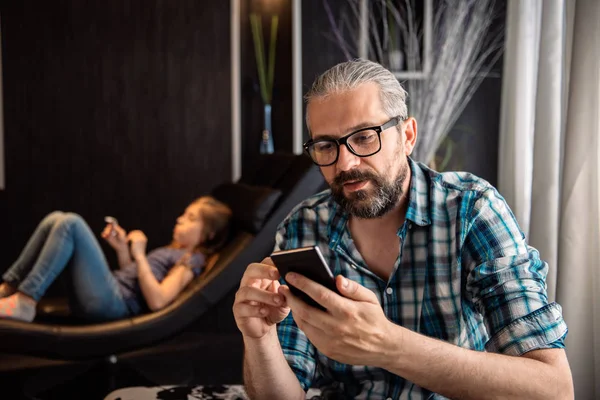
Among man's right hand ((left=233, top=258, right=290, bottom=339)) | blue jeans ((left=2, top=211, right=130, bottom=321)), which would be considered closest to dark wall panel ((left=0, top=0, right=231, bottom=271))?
blue jeans ((left=2, top=211, right=130, bottom=321))

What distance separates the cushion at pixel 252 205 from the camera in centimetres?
298

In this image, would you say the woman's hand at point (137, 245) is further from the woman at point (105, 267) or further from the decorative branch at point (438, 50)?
the decorative branch at point (438, 50)

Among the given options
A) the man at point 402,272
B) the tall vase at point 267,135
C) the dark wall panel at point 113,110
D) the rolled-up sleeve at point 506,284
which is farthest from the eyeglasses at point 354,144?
the dark wall panel at point 113,110

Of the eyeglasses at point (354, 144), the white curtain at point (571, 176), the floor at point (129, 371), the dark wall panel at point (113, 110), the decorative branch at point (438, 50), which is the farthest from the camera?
the dark wall panel at point (113, 110)

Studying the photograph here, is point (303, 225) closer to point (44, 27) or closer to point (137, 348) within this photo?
point (137, 348)

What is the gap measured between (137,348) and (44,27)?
233 cm

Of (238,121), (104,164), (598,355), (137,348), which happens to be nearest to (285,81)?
(238,121)

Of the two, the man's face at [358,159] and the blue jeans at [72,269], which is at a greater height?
the man's face at [358,159]

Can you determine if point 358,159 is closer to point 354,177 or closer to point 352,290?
point 354,177

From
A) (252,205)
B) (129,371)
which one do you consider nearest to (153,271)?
(129,371)

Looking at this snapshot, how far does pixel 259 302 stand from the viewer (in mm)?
1253

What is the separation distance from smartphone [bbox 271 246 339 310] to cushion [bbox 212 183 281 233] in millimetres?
1881

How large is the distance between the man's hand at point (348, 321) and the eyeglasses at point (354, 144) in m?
0.41

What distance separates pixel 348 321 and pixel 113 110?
3.63 m
